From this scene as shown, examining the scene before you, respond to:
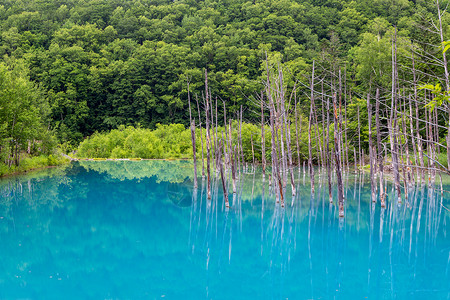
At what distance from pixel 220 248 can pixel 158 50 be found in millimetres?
54968

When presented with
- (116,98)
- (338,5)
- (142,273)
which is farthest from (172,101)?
(142,273)

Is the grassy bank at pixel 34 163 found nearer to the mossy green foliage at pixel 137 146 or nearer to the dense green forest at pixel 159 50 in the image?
the mossy green foliage at pixel 137 146

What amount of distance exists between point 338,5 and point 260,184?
2183 inches

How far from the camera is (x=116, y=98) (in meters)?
58.4

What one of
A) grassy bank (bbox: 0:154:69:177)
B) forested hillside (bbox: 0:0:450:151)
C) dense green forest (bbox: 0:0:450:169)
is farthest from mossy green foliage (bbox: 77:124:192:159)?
dense green forest (bbox: 0:0:450:169)

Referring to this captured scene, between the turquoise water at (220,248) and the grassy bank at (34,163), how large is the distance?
279 inches

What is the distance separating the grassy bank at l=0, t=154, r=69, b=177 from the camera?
75.2ft

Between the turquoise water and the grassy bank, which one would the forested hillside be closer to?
the grassy bank

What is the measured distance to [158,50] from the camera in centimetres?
6028

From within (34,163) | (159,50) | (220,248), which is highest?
(159,50)

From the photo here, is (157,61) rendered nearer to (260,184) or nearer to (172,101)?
(172,101)

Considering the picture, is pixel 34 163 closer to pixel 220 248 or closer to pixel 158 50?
pixel 220 248

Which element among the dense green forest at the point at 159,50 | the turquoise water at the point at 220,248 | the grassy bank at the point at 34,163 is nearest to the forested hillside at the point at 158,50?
the dense green forest at the point at 159,50

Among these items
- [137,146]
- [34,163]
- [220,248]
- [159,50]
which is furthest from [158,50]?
[220,248]
